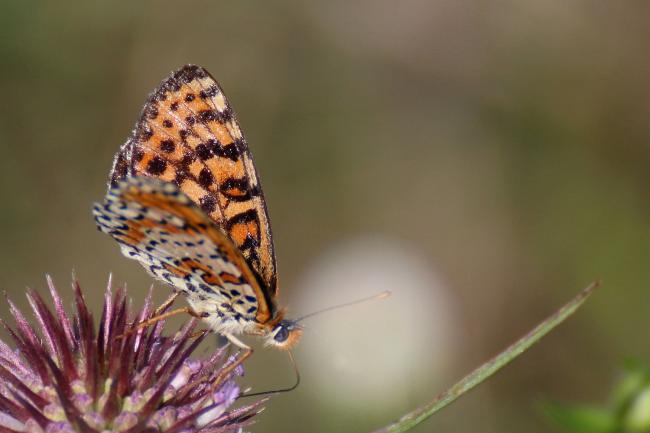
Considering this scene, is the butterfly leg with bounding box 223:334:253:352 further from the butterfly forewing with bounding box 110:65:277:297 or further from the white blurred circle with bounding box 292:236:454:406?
the white blurred circle with bounding box 292:236:454:406

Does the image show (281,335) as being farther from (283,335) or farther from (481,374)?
(481,374)

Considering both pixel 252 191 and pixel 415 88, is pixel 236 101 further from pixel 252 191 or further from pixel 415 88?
pixel 252 191

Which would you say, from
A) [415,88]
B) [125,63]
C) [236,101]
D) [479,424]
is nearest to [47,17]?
[125,63]

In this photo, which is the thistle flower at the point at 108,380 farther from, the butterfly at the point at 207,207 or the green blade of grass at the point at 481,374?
the green blade of grass at the point at 481,374

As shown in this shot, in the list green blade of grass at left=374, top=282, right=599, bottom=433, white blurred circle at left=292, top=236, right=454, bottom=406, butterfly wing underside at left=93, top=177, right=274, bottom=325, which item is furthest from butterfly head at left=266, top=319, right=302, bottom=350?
white blurred circle at left=292, top=236, right=454, bottom=406

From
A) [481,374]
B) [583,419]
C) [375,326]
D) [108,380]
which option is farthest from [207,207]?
[375,326]

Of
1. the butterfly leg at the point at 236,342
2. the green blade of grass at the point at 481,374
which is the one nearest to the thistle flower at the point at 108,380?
the butterfly leg at the point at 236,342
